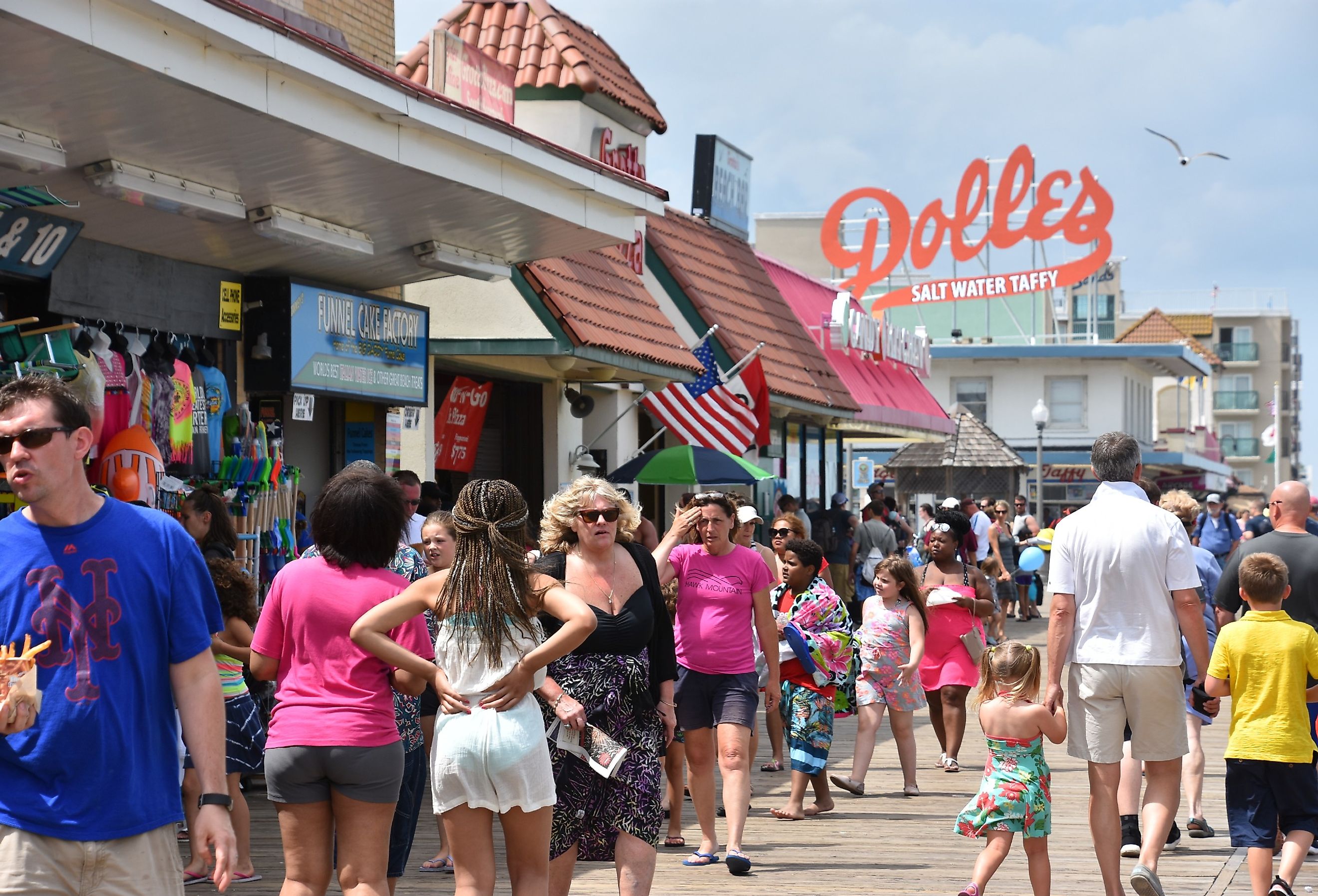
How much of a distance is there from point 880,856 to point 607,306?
29.4ft

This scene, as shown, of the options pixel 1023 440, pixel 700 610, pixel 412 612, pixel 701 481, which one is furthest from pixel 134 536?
pixel 1023 440

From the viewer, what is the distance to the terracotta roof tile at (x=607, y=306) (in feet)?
48.1

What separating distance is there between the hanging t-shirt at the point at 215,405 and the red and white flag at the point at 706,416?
22.1 feet

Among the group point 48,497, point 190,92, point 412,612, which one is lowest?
point 412,612

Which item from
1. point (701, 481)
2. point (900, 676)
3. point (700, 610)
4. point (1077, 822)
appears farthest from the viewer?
point (701, 481)

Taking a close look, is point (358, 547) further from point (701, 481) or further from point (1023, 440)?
point (1023, 440)

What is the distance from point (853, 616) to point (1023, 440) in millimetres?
29556

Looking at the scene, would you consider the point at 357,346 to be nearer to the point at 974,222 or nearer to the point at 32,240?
the point at 32,240

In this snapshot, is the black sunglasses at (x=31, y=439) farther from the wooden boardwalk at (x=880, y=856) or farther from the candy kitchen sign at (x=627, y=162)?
the candy kitchen sign at (x=627, y=162)

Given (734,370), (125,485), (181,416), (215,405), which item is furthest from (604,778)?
(734,370)

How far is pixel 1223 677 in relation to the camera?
7359mm

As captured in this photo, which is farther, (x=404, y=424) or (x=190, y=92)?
(x=404, y=424)

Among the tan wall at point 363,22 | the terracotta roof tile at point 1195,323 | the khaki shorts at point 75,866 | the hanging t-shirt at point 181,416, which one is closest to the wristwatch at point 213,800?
the khaki shorts at point 75,866

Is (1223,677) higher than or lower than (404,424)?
lower
